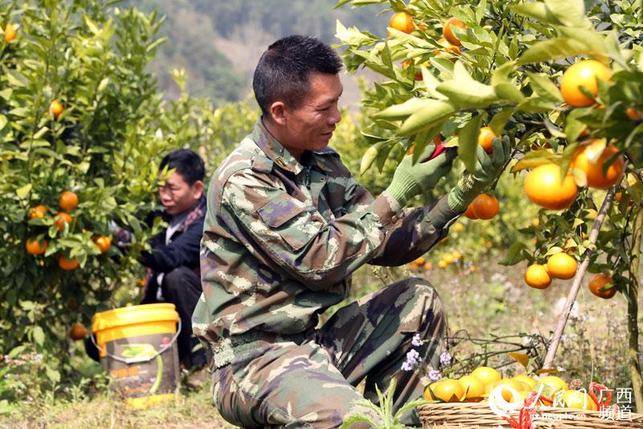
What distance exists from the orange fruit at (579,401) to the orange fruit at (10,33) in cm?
329

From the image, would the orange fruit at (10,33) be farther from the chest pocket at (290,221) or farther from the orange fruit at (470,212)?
the orange fruit at (470,212)

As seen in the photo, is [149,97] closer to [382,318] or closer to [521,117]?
[382,318]

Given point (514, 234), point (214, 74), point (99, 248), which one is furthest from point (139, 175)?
point (214, 74)

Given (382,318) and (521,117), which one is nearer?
(521,117)

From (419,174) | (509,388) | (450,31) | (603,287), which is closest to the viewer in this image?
(509,388)

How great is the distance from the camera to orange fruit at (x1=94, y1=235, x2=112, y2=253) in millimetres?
4516

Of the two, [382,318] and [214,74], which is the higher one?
[382,318]

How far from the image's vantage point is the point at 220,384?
111 inches

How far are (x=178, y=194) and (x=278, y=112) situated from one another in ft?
7.27

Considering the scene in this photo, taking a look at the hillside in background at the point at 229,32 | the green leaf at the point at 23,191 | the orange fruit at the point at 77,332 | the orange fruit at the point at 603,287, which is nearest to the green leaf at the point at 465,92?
the orange fruit at the point at 603,287

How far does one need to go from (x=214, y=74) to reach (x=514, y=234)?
54.0 metres

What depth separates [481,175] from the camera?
2504 mm

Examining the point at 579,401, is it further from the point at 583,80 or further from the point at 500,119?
the point at 583,80

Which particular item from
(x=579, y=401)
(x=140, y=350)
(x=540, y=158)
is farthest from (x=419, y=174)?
(x=140, y=350)
